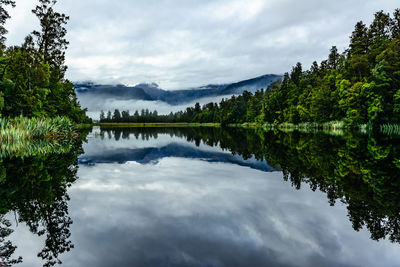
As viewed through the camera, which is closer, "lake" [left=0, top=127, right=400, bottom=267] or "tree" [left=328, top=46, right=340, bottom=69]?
"lake" [left=0, top=127, right=400, bottom=267]

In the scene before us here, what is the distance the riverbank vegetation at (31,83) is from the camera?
63.3 feet

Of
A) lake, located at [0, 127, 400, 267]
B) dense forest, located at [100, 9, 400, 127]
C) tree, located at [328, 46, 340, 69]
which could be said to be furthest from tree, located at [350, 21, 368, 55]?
lake, located at [0, 127, 400, 267]

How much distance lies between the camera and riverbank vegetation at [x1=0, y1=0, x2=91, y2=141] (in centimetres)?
1928

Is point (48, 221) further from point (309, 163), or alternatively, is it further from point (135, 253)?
point (309, 163)

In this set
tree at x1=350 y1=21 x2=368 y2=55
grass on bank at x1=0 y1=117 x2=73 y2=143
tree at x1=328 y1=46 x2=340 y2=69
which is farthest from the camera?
tree at x1=328 y1=46 x2=340 y2=69

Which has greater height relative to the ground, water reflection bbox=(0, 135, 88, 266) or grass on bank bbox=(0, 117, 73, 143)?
grass on bank bbox=(0, 117, 73, 143)

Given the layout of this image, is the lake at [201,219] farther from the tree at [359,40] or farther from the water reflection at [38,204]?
the tree at [359,40]

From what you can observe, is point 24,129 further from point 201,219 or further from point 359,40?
point 359,40

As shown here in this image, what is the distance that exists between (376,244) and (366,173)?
20.6 feet

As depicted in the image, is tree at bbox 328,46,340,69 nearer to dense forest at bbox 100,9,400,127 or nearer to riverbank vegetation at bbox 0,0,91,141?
dense forest at bbox 100,9,400,127

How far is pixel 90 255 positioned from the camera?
370cm

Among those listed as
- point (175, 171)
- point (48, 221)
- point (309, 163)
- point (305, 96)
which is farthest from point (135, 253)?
point (305, 96)

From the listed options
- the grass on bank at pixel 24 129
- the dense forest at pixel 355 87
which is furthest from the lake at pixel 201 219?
the dense forest at pixel 355 87

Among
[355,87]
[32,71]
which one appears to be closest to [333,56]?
[355,87]
